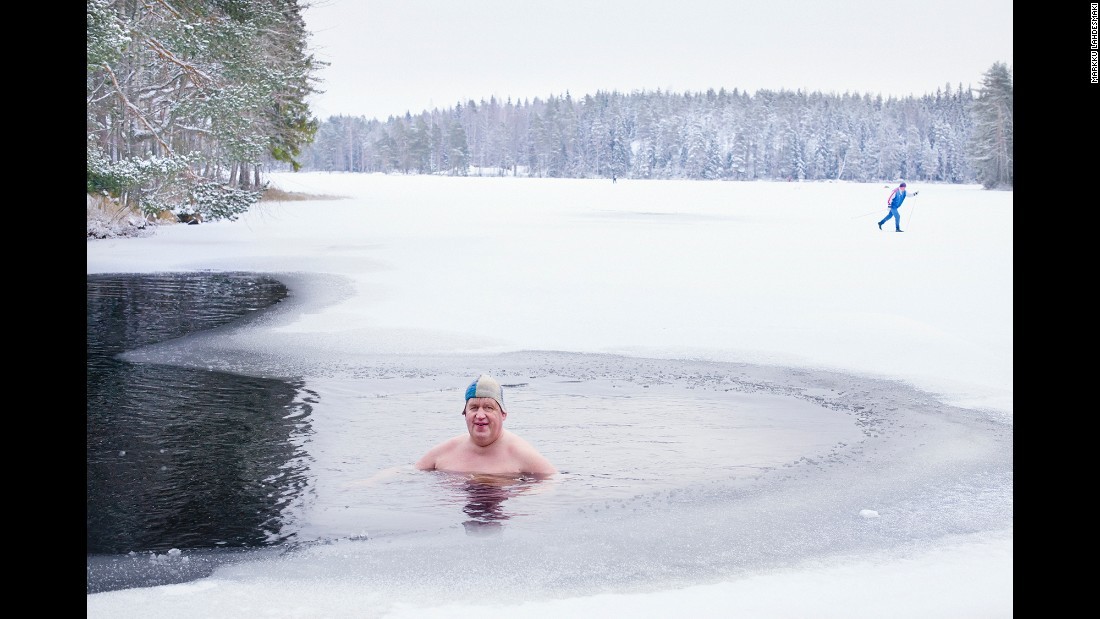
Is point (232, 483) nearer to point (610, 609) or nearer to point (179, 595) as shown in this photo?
point (179, 595)

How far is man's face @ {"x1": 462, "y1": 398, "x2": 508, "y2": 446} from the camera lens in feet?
20.9

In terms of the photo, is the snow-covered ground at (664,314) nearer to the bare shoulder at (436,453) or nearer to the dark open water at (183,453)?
the dark open water at (183,453)

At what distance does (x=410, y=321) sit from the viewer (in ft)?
41.5

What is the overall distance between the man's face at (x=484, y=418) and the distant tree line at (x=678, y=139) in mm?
95845

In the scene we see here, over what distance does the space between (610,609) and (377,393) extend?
4.82 metres

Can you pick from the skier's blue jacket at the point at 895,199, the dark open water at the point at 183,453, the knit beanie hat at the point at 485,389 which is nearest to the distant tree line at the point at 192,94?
the dark open water at the point at 183,453

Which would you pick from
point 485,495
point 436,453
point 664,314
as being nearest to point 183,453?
point 436,453

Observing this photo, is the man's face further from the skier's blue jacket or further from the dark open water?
the skier's blue jacket

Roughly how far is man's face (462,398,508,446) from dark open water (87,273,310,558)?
93cm

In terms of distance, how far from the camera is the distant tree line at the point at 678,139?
10488 cm

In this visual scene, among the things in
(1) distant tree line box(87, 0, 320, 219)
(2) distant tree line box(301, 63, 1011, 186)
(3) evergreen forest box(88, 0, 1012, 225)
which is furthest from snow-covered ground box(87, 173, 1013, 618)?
(2) distant tree line box(301, 63, 1011, 186)

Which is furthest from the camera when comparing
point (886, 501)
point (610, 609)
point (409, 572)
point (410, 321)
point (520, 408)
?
point (410, 321)

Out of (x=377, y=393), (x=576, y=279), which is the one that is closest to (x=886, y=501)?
(x=377, y=393)
